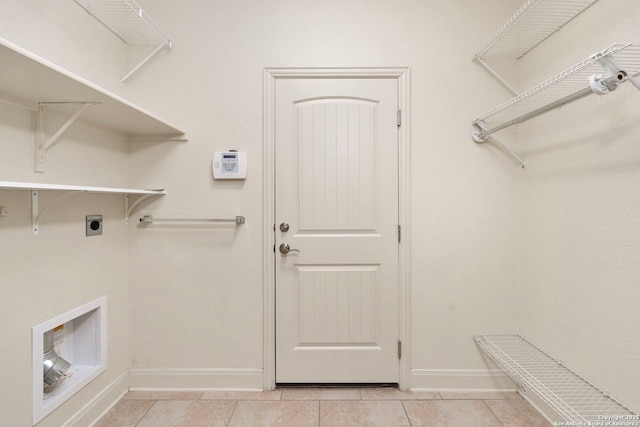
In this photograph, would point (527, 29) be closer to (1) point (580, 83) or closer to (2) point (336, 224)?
(1) point (580, 83)

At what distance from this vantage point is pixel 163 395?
1842mm

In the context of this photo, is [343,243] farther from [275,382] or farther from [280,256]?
[275,382]

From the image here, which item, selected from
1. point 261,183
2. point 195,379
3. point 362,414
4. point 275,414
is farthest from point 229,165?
point 362,414

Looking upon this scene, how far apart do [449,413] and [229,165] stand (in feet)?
6.42

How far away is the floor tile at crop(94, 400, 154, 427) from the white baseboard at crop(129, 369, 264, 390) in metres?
0.12

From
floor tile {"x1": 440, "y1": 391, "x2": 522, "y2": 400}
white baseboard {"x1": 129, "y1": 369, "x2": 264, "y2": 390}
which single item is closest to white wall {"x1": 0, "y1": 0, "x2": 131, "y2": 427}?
white baseboard {"x1": 129, "y1": 369, "x2": 264, "y2": 390}

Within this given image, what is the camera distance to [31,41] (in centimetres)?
127

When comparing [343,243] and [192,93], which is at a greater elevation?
[192,93]

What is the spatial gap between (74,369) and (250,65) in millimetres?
2028

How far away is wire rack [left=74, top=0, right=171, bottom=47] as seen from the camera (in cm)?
153

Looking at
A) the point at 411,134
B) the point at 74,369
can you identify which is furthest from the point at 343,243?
the point at 74,369

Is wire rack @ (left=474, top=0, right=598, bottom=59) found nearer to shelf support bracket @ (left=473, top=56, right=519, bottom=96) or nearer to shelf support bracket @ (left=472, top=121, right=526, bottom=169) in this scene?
shelf support bracket @ (left=473, top=56, right=519, bottom=96)

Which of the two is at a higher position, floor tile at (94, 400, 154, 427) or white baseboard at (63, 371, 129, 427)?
white baseboard at (63, 371, 129, 427)

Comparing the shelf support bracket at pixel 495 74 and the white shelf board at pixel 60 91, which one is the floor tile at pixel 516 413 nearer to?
the shelf support bracket at pixel 495 74
